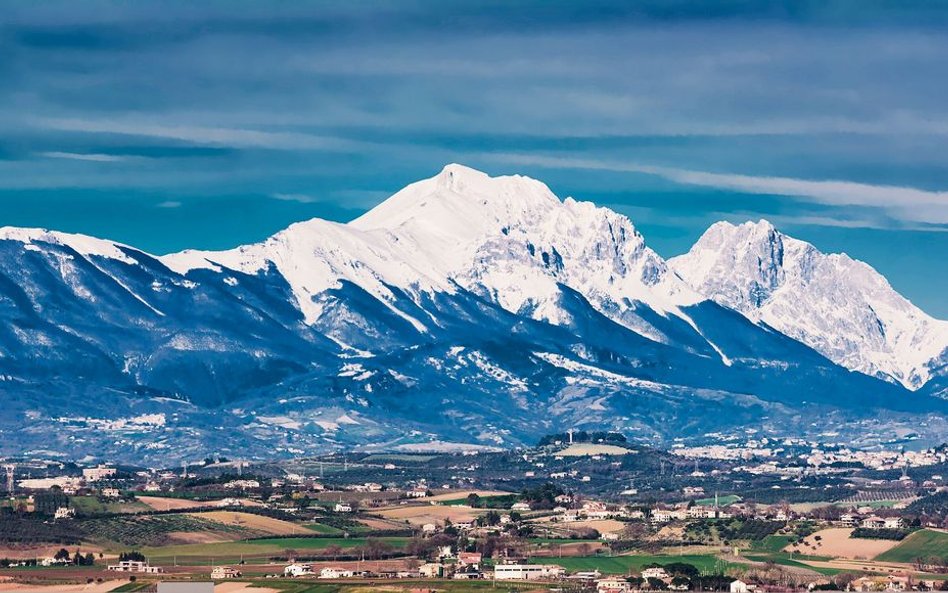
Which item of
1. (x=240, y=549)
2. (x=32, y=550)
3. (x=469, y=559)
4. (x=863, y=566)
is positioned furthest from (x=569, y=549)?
(x=32, y=550)

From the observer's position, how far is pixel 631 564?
585 feet

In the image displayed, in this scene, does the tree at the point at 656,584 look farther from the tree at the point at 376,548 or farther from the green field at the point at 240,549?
the green field at the point at 240,549

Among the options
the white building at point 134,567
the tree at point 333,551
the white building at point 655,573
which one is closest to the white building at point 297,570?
the white building at point 134,567

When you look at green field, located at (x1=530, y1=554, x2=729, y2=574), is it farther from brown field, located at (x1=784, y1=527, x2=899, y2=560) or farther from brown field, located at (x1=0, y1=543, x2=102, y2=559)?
brown field, located at (x1=0, y1=543, x2=102, y2=559)

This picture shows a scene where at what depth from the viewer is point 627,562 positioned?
18075 centimetres

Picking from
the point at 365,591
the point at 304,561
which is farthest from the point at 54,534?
the point at 365,591

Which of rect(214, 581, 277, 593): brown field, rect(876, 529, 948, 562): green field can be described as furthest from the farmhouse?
rect(876, 529, 948, 562): green field

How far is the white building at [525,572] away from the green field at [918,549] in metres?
29.4

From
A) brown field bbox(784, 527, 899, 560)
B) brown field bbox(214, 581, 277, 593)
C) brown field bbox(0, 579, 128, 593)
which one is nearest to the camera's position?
brown field bbox(214, 581, 277, 593)

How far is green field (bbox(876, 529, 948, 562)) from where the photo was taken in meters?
187

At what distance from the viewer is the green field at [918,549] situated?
613 feet

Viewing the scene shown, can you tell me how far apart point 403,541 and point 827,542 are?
33.2 meters

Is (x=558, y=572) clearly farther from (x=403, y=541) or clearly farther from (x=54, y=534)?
(x=54, y=534)

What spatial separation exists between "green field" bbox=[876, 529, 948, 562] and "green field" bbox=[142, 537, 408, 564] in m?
36.8
